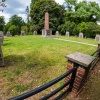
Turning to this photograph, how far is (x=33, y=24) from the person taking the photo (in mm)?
34250

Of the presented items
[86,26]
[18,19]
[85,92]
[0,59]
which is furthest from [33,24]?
[85,92]

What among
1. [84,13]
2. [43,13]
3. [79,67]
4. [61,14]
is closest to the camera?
[79,67]

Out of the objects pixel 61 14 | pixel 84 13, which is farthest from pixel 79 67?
pixel 61 14

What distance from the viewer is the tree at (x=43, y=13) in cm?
3266

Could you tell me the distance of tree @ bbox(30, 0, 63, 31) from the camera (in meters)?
32.7

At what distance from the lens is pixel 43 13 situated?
3278 cm

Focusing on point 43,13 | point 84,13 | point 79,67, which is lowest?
point 79,67

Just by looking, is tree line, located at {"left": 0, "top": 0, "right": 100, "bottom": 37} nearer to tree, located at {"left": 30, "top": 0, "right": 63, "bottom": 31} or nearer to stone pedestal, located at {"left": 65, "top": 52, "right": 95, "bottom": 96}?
tree, located at {"left": 30, "top": 0, "right": 63, "bottom": 31}

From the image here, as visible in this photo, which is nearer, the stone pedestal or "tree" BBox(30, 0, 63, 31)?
the stone pedestal

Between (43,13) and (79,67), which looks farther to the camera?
(43,13)

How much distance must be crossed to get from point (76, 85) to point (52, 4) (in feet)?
105

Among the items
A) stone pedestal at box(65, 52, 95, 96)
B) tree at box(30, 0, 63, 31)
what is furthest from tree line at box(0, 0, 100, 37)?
stone pedestal at box(65, 52, 95, 96)

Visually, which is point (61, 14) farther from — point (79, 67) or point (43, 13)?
point (79, 67)

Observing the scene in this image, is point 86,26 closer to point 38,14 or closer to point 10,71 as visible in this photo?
point 38,14
